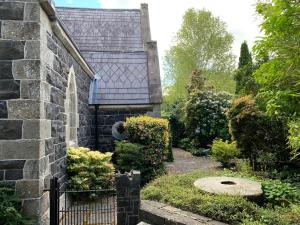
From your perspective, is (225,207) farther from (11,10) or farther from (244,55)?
(244,55)

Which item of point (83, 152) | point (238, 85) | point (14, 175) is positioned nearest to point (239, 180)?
point (83, 152)

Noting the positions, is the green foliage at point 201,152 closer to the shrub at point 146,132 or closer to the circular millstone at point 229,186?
the shrub at point 146,132

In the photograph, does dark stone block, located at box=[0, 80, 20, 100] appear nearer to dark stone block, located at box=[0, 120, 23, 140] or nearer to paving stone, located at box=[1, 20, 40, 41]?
dark stone block, located at box=[0, 120, 23, 140]

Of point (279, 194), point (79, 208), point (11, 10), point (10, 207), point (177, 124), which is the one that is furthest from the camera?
point (177, 124)

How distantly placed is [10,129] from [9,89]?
61 centimetres

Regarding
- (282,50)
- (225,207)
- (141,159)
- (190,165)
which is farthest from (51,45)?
(190,165)

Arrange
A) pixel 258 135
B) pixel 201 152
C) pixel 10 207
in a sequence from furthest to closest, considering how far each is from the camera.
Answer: pixel 201 152 < pixel 258 135 < pixel 10 207

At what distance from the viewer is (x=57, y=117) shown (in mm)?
6035

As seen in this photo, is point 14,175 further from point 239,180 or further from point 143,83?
point 143,83

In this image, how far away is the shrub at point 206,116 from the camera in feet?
50.6

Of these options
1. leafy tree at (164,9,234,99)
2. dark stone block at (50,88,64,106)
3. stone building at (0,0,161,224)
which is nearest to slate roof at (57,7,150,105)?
stone building at (0,0,161,224)

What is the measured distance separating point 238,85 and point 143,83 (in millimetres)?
5683

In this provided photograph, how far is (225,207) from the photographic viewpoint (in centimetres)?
514

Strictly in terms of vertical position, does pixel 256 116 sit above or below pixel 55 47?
below
